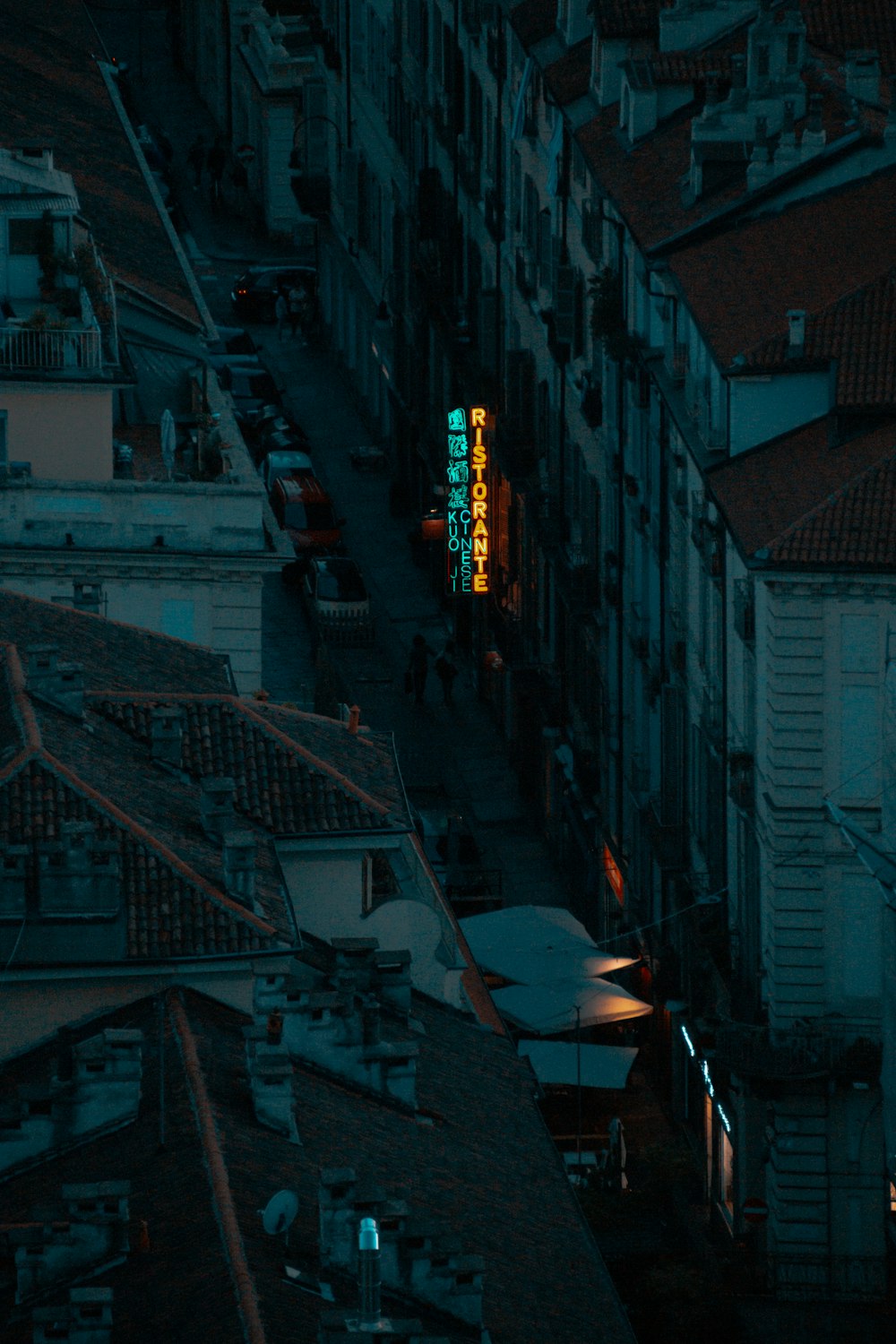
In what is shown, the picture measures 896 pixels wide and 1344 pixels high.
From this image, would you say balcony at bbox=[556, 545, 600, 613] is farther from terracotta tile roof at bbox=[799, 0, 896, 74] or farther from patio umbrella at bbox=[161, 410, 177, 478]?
patio umbrella at bbox=[161, 410, 177, 478]

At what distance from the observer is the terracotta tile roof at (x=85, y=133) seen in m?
93.8

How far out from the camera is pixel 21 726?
59812mm

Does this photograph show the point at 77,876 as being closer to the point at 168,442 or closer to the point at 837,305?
the point at 837,305

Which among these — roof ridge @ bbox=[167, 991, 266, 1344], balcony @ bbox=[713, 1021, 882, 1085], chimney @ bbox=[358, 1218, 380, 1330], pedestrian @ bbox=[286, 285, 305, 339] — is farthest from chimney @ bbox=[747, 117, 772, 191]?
pedestrian @ bbox=[286, 285, 305, 339]

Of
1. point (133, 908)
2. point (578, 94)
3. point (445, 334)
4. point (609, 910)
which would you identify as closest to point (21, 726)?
point (133, 908)

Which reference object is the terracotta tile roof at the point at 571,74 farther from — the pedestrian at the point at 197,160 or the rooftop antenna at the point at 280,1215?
the pedestrian at the point at 197,160

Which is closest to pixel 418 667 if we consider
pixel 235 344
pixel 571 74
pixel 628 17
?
pixel 571 74

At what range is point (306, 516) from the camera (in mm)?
119375

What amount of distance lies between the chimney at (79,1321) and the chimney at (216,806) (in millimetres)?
16613

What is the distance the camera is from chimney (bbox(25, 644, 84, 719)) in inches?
2456

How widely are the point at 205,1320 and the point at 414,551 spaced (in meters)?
78.1

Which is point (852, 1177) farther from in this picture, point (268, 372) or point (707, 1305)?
point (268, 372)

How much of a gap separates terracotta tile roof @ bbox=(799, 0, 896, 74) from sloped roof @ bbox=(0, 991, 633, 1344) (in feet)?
123

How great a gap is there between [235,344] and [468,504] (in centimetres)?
2969
